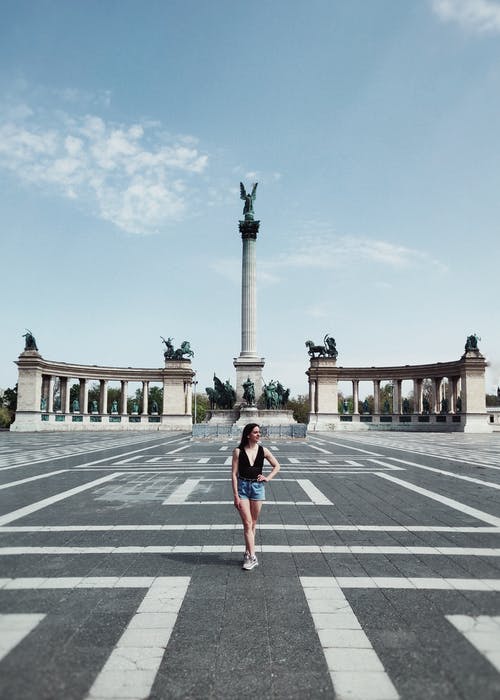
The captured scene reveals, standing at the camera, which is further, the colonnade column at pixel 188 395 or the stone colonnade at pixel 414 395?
the colonnade column at pixel 188 395

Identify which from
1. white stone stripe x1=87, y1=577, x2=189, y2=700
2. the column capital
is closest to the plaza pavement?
white stone stripe x1=87, y1=577, x2=189, y2=700

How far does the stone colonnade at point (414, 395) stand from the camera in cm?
7444

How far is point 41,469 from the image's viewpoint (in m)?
21.1

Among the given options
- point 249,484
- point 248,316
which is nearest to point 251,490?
point 249,484

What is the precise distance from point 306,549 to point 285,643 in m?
3.60

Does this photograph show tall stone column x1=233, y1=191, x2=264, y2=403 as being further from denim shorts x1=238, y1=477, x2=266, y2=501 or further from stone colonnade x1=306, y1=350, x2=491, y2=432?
denim shorts x1=238, y1=477, x2=266, y2=501

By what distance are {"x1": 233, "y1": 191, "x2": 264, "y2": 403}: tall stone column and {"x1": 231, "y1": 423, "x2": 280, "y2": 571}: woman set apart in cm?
5293

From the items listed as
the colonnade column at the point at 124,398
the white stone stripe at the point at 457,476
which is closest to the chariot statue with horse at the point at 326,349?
the colonnade column at the point at 124,398

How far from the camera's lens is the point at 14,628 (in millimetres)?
5305

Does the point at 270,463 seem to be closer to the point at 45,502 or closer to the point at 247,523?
the point at 247,523

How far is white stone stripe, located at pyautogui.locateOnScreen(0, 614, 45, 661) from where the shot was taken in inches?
193

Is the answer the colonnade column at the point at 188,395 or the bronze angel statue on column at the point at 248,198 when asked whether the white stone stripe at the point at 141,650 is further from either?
the colonnade column at the point at 188,395

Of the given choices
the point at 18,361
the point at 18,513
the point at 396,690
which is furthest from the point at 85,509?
the point at 18,361

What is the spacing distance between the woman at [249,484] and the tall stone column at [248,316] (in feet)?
174
